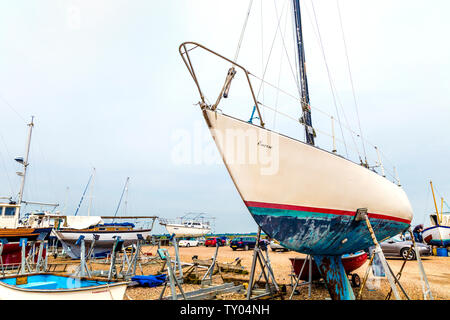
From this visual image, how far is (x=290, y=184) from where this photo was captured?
17.6 ft

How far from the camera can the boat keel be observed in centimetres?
613

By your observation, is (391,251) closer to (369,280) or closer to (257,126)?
(369,280)

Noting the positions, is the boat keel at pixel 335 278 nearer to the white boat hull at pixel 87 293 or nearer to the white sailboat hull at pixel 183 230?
the white boat hull at pixel 87 293

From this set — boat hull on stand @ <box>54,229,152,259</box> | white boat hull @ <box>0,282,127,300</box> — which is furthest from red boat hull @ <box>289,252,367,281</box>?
boat hull on stand @ <box>54,229,152,259</box>

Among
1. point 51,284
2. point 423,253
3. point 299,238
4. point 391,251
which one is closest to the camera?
point 299,238

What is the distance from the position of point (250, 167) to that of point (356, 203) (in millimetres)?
2889

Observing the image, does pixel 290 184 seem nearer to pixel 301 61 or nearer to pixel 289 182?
pixel 289 182

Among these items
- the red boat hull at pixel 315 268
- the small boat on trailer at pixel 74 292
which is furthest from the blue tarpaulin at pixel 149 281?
the red boat hull at pixel 315 268

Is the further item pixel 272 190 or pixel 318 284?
pixel 318 284

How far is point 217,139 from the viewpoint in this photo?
5129mm

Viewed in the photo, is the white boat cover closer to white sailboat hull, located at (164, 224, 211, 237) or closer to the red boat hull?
the red boat hull

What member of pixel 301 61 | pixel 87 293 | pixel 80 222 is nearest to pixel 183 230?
pixel 80 222
